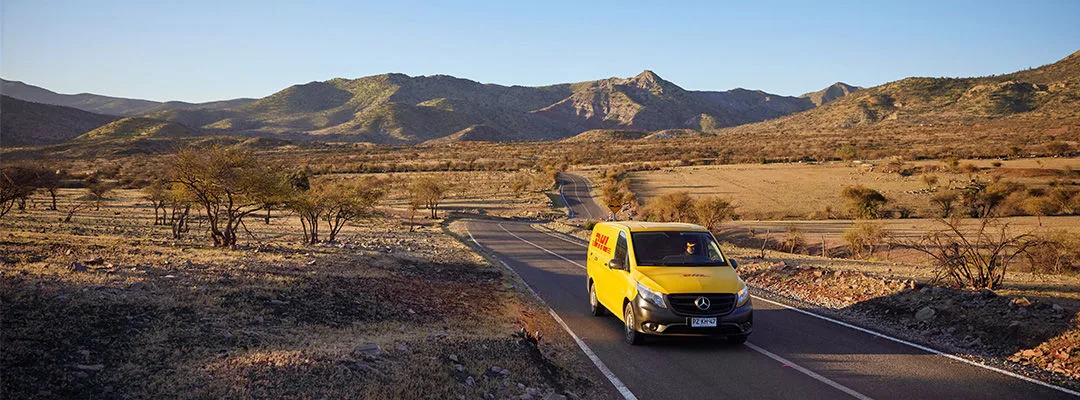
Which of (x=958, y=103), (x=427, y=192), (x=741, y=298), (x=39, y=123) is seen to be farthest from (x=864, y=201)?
(x=39, y=123)

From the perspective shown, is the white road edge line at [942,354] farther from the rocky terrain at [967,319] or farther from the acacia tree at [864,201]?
the acacia tree at [864,201]

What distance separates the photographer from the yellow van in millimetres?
9289

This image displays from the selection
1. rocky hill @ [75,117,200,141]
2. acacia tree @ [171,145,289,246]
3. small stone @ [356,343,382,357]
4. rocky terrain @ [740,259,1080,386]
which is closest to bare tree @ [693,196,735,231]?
rocky terrain @ [740,259,1080,386]

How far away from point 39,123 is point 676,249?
17089 cm

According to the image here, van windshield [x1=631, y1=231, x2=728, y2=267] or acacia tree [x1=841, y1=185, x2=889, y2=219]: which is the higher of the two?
van windshield [x1=631, y1=231, x2=728, y2=267]

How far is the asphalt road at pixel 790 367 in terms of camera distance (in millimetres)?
7418

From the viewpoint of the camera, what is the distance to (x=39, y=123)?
13812 centimetres

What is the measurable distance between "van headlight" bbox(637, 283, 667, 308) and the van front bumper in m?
0.06

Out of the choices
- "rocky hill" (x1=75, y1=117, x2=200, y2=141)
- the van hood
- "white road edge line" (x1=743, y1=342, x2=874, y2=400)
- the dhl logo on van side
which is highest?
"rocky hill" (x1=75, y1=117, x2=200, y2=141)

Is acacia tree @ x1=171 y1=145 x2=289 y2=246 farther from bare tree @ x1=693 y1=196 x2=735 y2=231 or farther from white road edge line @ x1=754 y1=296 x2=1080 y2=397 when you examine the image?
bare tree @ x1=693 y1=196 x2=735 y2=231

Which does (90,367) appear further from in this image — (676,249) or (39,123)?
(39,123)

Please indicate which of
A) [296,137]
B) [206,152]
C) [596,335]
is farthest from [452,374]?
[296,137]

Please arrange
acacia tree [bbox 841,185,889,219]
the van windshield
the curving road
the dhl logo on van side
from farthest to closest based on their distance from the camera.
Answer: the curving road → acacia tree [bbox 841,185,889,219] → the dhl logo on van side → the van windshield

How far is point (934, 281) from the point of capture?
574 inches
